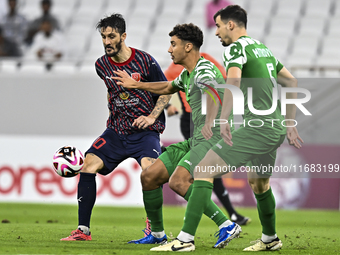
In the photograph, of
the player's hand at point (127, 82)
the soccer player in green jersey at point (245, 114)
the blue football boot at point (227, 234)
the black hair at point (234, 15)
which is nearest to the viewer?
the soccer player in green jersey at point (245, 114)

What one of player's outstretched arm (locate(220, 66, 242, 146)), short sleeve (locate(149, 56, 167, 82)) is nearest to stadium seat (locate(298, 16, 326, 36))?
short sleeve (locate(149, 56, 167, 82))

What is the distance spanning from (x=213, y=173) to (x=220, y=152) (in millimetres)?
166

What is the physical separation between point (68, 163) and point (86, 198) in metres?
0.49

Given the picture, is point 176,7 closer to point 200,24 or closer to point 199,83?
point 200,24

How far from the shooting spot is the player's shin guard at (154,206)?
4.96 meters

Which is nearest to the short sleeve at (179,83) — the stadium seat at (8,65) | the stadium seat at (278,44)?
the stadium seat at (8,65)

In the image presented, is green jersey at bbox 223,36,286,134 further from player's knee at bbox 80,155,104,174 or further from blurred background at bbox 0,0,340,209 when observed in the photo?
blurred background at bbox 0,0,340,209

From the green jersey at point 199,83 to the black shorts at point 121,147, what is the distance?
696 mm

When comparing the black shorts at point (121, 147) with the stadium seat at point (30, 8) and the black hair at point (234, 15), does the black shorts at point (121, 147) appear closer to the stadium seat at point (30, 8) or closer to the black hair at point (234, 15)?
the black hair at point (234, 15)

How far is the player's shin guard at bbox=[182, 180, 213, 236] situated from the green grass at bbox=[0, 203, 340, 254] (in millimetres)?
221

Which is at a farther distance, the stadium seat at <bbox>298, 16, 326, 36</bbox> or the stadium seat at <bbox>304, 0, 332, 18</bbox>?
the stadium seat at <bbox>304, 0, 332, 18</bbox>

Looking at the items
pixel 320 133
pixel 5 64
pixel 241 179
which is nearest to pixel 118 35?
pixel 241 179

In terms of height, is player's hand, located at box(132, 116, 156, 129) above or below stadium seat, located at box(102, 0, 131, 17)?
below

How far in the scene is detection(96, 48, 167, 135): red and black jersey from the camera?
5.43 metres
